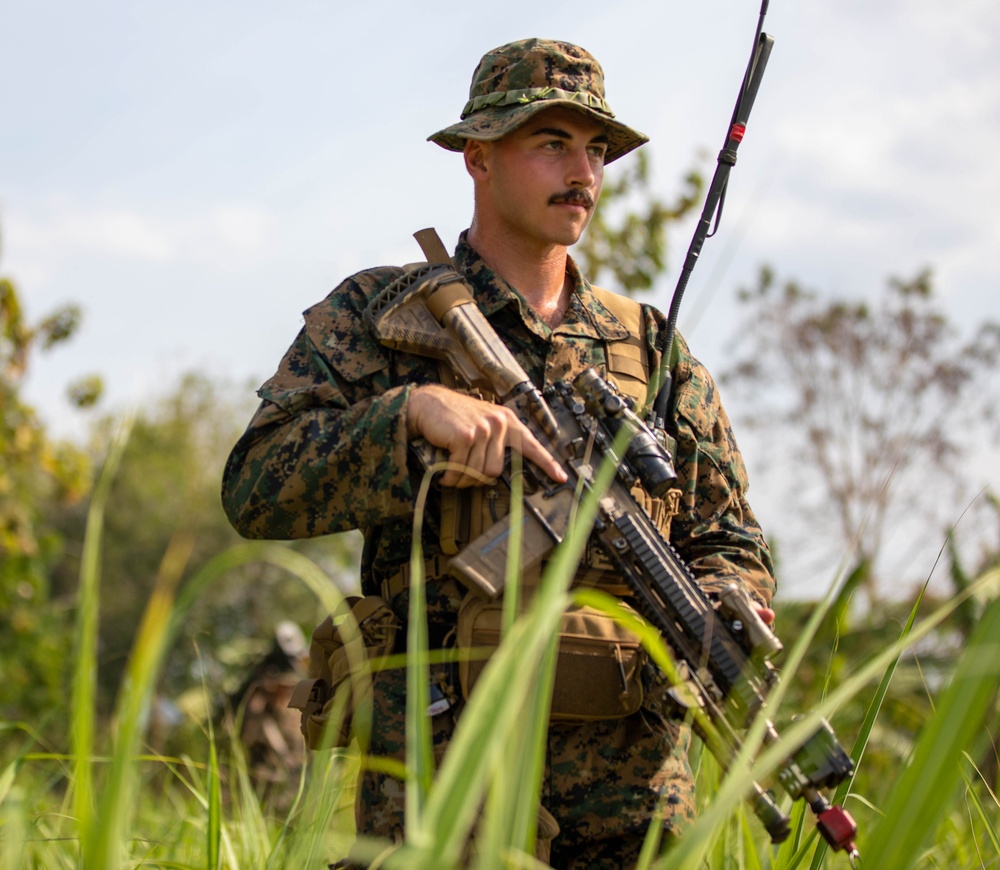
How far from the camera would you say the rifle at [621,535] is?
1.94 metres

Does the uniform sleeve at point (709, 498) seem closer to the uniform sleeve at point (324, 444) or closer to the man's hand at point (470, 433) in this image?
the man's hand at point (470, 433)


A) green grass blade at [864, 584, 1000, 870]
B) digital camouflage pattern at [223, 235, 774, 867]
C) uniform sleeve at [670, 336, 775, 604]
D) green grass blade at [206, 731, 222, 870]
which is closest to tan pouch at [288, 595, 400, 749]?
digital camouflage pattern at [223, 235, 774, 867]

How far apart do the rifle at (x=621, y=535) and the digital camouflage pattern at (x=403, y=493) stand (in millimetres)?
97

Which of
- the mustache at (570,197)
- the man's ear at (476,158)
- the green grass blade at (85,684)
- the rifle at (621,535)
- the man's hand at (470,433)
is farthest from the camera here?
the man's ear at (476,158)

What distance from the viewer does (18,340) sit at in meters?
7.55

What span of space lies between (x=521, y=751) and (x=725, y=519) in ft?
5.18

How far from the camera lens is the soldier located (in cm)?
228

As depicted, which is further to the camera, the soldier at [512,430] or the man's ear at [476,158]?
the man's ear at [476,158]

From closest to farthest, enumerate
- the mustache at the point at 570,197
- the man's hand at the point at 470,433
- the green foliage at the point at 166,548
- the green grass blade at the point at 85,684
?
1. the green grass blade at the point at 85,684
2. the man's hand at the point at 470,433
3. the mustache at the point at 570,197
4. the green foliage at the point at 166,548

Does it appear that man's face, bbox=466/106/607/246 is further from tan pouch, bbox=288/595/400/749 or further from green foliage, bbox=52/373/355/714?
green foliage, bbox=52/373/355/714

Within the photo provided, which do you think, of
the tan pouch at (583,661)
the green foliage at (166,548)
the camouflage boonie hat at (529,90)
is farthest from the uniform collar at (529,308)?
the green foliage at (166,548)

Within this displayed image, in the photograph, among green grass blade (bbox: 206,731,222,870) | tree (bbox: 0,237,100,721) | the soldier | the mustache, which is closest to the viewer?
green grass blade (bbox: 206,731,222,870)

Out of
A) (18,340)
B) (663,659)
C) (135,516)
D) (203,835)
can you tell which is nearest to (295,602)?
(135,516)

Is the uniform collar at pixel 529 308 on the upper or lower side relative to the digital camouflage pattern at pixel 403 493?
upper
